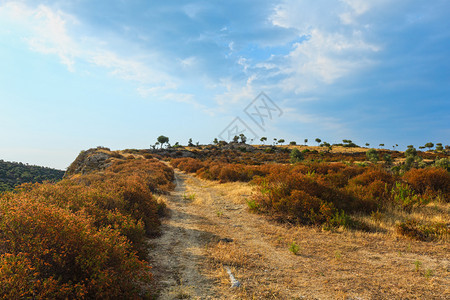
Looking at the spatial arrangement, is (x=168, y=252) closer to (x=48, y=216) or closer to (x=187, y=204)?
(x=48, y=216)

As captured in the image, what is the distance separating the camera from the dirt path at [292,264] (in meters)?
4.33

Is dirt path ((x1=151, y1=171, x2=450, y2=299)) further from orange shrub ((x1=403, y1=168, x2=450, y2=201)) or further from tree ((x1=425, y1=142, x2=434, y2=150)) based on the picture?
tree ((x1=425, y1=142, x2=434, y2=150))

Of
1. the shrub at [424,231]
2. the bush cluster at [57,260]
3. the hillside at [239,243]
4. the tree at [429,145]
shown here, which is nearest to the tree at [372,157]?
the hillside at [239,243]

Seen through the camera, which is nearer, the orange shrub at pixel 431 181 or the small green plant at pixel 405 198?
the small green plant at pixel 405 198

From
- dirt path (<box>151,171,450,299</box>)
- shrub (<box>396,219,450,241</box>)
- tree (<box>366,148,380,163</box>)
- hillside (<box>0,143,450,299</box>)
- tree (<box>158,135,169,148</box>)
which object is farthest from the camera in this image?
tree (<box>158,135,169,148</box>)

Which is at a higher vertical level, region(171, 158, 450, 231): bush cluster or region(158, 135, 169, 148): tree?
region(158, 135, 169, 148): tree

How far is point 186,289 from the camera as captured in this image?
4.46 metres

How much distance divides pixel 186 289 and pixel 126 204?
15.8 feet

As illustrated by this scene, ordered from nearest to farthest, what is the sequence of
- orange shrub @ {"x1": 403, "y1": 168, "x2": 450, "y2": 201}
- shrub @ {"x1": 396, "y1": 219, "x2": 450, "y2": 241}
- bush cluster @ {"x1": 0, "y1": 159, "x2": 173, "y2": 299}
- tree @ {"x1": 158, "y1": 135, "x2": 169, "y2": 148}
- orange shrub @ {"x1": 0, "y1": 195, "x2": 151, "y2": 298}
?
bush cluster @ {"x1": 0, "y1": 159, "x2": 173, "y2": 299}, orange shrub @ {"x1": 0, "y1": 195, "x2": 151, "y2": 298}, shrub @ {"x1": 396, "y1": 219, "x2": 450, "y2": 241}, orange shrub @ {"x1": 403, "y1": 168, "x2": 450, "y2": 201}, tree @ {"x1": 158, "y1": 135, "x2": 169, "y2": 148}

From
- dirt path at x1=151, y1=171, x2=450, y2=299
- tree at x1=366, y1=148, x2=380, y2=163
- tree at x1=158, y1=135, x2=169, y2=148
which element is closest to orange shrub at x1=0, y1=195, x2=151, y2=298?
dirt path at x1=151, y1=171, x2=450, y2=299

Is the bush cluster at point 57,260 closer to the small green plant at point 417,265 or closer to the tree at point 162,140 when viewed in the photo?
the small green plant at point 417,265

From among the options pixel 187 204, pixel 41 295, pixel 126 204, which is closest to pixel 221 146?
pixel 187 204

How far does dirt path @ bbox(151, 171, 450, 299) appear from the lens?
14.2 feet

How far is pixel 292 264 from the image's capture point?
560cm
